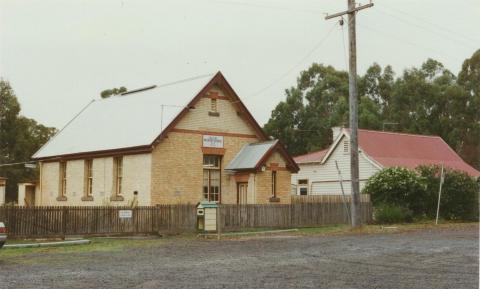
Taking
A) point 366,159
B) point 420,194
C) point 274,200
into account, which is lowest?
point 274,200

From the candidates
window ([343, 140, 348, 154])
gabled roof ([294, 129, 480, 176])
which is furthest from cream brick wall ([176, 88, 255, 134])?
window ([343, 140, 348, 154])

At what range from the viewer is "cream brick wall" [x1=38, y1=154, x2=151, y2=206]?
2967cm

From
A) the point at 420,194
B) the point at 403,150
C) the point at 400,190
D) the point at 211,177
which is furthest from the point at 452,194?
the point at 403,150

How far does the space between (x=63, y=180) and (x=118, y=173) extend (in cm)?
548

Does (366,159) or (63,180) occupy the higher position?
(366,159)

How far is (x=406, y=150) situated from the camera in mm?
45188

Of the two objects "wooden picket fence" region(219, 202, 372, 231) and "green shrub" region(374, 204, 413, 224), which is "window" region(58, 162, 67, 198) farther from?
"green shrub" region(374, 204, 413, 224)

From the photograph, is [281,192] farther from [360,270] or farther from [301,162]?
[360,270]

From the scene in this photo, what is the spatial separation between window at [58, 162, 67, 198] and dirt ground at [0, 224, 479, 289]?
16.0 meters

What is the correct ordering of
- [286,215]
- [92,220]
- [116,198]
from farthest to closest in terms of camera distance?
[116,198] < [286,215] < [92,220]

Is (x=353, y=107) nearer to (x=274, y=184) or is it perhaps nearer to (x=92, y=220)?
(x=274, y=184)

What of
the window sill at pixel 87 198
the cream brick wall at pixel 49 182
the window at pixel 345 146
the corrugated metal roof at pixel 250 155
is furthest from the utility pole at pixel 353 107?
the window at pixel 345 146

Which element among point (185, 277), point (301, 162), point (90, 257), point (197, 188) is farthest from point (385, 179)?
point (185, 277)

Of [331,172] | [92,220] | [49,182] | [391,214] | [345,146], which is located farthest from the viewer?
[331,172]
